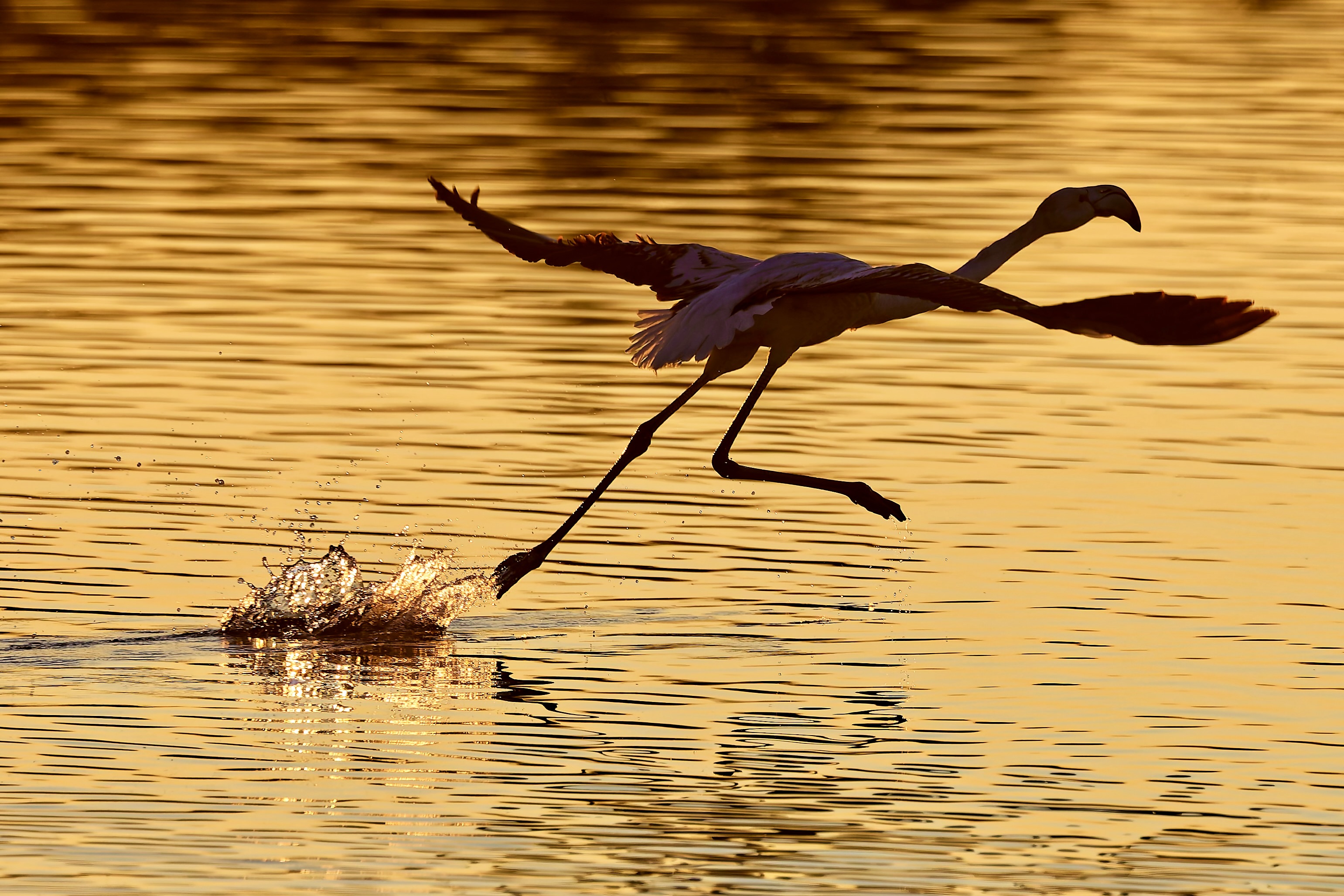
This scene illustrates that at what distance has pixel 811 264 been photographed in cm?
1294

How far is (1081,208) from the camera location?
12.9 metres

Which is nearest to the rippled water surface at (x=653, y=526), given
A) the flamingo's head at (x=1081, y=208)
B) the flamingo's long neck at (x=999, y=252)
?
the flamingo's long neck at (x=999, y=252)

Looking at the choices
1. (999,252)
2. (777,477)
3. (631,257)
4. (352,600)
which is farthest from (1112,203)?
(352,600)

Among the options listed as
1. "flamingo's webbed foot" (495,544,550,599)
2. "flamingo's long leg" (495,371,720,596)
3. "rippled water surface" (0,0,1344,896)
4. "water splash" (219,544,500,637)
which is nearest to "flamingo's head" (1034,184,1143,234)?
"flamingo's long leg" (495,371,720,596)

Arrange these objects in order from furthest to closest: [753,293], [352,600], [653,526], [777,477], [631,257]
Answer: [653,526] → [631,257] → [777,477] → [352,600] → [753,293]

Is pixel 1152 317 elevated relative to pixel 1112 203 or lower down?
lower down

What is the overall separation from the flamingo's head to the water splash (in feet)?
9.74

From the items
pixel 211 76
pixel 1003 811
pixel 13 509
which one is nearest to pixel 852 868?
pixel 1003 811

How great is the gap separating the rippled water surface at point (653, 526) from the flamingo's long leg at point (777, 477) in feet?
1.62

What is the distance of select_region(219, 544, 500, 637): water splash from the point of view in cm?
1280

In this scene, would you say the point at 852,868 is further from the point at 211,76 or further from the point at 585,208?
the point at 211,76

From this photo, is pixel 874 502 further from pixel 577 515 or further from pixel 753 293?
pixel 577 515

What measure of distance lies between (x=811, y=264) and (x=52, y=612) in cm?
367

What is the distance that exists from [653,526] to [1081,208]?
3.20 m
